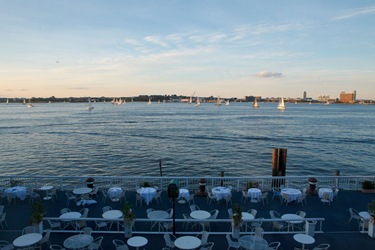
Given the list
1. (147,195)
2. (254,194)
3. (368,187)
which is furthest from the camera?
(368,187)

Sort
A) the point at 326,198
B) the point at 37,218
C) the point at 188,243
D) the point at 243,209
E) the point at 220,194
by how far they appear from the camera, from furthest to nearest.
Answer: the point at 326,198, the point at 220,194, the point at 243,209, the point at 37,218, the point at 188,243

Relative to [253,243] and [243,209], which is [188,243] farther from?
[243,209]

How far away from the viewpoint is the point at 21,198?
46.7 feet

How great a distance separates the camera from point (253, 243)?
889cm

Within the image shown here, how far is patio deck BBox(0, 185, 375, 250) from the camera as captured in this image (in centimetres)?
1013

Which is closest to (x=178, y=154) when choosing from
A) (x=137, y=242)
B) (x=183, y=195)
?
(x=183, y=195)

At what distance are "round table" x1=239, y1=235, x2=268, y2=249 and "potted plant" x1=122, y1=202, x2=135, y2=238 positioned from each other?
12.9ft

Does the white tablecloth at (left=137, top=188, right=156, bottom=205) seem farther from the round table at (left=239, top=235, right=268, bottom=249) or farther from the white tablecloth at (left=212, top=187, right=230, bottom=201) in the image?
the round table at (left=239, top=235, right=268, bottom=249)

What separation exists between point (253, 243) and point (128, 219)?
176 inches

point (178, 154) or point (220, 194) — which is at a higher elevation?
point (220, 194)

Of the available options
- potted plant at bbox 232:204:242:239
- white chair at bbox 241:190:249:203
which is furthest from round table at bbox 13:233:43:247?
white chair at bbox 241:190:249:203

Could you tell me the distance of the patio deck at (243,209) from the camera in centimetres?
1013

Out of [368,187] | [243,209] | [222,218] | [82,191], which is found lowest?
[222,218]

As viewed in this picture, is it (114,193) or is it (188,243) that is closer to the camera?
(188,243)
